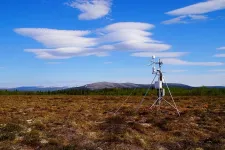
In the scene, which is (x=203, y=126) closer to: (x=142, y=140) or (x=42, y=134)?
(x=142, y=140)

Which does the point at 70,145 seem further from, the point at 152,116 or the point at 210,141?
the point at 152,116

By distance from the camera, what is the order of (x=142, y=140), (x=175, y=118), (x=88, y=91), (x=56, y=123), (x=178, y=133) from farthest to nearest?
(x=88, y=91)
(x=175, y=118)
(x=56, y=123)
(x=178, y=133)
(x=142, y=140)

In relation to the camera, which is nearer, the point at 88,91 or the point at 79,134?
the point at 79,134

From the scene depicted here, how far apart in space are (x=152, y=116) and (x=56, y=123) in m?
7.78

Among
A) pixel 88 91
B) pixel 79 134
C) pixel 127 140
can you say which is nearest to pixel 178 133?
pixel 127 140

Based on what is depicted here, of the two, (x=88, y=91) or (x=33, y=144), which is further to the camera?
(x=88, y=91)

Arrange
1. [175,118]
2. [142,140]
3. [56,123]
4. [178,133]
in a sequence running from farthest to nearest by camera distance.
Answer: [175,118] < [56,123] < [178,133] < [142,140]

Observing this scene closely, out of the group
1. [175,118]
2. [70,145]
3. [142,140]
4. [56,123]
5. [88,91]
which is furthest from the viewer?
[88,91]

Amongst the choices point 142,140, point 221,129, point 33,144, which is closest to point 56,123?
point 33,144

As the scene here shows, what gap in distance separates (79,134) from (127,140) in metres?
2.85

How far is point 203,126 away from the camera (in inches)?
930

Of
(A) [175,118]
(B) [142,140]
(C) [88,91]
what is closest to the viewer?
(B) [142,140]

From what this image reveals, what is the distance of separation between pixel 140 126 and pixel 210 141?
4518mm

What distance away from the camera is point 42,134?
19.7m
